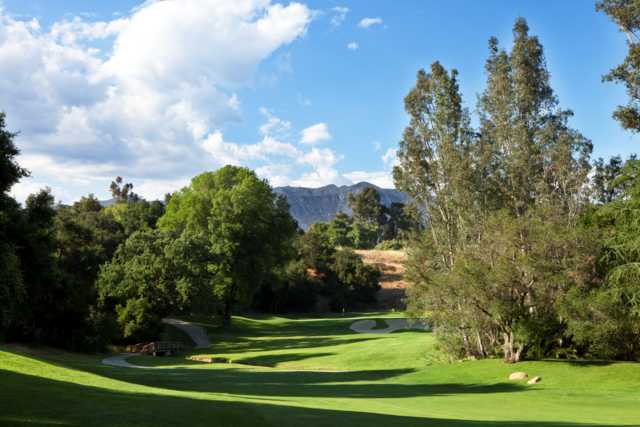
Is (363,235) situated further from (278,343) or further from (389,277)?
(278,343)

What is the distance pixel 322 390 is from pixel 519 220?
41.6 ft

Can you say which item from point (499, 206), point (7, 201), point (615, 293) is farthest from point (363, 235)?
point (7, 201)

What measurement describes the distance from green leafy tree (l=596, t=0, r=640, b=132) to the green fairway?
11226 mm

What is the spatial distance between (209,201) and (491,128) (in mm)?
34592

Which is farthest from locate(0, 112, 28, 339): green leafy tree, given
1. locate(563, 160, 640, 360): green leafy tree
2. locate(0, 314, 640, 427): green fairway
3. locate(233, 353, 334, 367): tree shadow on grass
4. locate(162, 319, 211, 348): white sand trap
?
locate(162, 319, 211, 348): white sand trap

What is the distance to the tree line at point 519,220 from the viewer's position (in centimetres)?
2592

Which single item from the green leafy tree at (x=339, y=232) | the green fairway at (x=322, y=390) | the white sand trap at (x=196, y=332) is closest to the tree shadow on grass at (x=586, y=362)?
the green fairway at (x=322, y=390)

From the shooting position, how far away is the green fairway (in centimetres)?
1123

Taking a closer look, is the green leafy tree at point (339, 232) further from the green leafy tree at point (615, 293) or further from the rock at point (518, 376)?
the rock at point (518, 376)

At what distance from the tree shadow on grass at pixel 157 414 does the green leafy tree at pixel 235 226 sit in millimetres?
40128

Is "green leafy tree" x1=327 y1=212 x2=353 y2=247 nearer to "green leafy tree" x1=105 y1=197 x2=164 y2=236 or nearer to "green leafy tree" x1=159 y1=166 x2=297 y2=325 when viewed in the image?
"green leafy tree" x1=105 y1=197 x2=164 y2=236

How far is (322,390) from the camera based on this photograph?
22.4 metres

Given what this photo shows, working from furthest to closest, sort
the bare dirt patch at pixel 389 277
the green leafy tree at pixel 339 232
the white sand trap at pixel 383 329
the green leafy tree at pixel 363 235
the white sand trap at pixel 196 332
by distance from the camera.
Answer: the green leafy tree at pixel 363 235 < the green leafy tree at pixel 339 232 < the bare dirt patch at pixel 389 277 < the white sand trap at pixel 383 329 < the white sand trap at pixel 196 332

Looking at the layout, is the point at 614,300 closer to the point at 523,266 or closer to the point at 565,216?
the point at 523,266
